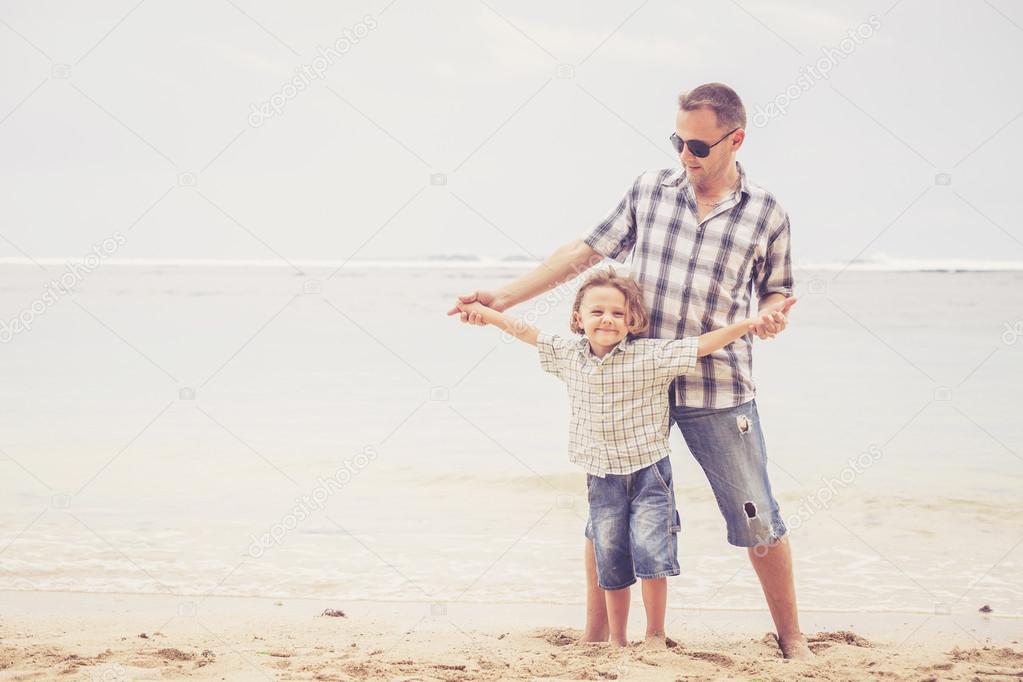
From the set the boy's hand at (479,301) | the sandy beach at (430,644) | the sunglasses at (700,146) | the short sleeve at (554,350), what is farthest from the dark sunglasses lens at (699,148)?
the sandy beach at (430,644)

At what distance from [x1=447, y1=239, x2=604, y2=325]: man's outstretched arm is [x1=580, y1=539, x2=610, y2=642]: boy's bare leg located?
33.7 inches

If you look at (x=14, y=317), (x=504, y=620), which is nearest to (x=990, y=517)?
(x=504, y=620)

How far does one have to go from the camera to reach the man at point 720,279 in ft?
10.4

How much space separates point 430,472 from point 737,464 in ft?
10.9

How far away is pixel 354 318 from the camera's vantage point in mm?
16391

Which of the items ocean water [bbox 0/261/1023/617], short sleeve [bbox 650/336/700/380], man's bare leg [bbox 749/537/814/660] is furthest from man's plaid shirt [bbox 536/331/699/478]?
ocean water [bbox 0/261/1023/617]

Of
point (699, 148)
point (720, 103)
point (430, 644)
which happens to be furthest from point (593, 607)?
point (720, 103)

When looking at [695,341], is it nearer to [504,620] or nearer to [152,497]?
[504,620]

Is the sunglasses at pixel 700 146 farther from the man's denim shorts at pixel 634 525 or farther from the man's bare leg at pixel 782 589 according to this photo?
the man's bare leg at pixel 782 589

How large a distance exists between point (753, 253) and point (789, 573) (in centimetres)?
107

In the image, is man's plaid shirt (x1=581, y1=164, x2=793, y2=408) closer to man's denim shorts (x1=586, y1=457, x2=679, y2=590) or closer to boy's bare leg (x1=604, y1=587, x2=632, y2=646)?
man's denim shorts (x1=586, y1=457, x2=679, y2=590)

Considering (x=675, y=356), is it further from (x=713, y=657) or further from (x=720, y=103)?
(x=713, y=657)

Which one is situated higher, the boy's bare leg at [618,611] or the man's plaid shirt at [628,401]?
the man's plaid shirt at [628,401]

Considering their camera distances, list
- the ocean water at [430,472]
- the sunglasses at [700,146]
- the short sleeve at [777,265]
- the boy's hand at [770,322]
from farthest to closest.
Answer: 1. the ocean water at [430,472]
2. the short sleeve at [777,265]
3. the sunglasses at [700,146]
4. the boy's hand at [770,322]
